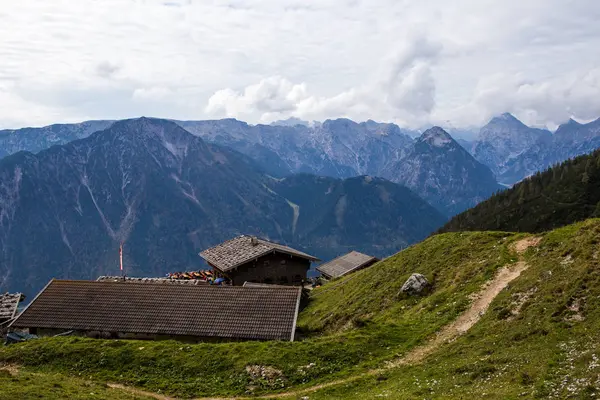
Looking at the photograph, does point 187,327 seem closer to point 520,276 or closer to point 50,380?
point 50,380

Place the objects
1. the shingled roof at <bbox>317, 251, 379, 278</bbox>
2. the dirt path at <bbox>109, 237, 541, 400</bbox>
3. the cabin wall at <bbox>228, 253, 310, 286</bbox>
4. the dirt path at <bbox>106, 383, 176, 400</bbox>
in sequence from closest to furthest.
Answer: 1. the dirt path at <bbox>109, 237, 541, 400</bbox>
2. the dirt path at <bbox>106, 383, 176, 400</bbox>
3. the cabin wall at <bbox>228, 253, 310, 286</bbox>
4. the shingled roof at <bbox>317, 251, 379, 278</bbox>

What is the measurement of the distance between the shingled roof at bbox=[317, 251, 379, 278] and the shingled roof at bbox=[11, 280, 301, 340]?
52.7 metres

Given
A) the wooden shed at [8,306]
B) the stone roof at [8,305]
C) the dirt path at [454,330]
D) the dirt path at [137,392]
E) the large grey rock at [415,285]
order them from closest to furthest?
the dirt path at [454,330]
the dirt path at [137,392]
the large grey rock at [415,285]
the wooden shed at [8,306]
the stone roof at [8,305]

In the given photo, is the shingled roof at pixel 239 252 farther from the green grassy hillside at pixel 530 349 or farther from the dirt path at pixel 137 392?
the green grassy hillside at pixel 530 349

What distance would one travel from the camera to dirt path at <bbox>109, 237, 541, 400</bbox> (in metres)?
25.9

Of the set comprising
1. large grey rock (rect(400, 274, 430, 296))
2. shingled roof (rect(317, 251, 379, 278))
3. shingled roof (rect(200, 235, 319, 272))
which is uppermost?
shingled roof (rect(200, 235, 319, 272))

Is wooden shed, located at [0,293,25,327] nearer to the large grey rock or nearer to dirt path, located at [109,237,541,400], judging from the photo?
dirt path, located at [109,237,541,400]

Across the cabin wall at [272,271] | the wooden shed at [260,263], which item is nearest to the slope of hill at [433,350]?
the wooden shed at [260,263]

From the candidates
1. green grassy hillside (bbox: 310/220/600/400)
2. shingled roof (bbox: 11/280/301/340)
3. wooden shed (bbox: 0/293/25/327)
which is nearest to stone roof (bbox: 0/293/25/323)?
wooden shed (bbox: 0/293/25/327)

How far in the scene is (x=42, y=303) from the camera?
44938 millimetres

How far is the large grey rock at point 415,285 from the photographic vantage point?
3850cm

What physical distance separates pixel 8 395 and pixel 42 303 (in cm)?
2576

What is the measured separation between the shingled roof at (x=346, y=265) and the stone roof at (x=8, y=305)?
2242 inches

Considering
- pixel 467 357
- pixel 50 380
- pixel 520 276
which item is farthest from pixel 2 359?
pixel 520 276
